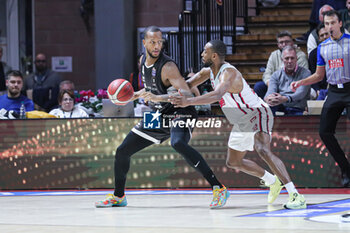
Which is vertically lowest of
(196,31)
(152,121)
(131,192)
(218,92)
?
(131,192)

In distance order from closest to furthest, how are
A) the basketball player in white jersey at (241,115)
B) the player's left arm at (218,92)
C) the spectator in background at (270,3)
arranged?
the player's left arm at (218,92), the basketball player in white jersey at (241,115), the spectator in background at (270,3)

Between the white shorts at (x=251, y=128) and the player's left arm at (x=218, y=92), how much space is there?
0.31 metres

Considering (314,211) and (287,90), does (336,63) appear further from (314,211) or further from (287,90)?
(314,211)

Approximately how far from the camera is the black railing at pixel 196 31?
1069 centimetres

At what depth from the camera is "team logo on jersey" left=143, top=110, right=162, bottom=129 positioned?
6.54m

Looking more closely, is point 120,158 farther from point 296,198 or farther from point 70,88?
point 70,88

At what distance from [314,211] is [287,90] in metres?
2.90

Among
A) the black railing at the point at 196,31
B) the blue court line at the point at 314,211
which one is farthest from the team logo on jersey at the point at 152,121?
the black railing at the point at 196,31

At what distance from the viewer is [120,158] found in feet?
21.8

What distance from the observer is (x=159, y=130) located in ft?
21.7

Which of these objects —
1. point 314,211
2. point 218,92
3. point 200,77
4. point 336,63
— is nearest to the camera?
point 314,211

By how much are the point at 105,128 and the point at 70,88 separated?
7.37 feet

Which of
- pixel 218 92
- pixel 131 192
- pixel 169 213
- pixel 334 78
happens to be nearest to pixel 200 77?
pixel 218 92

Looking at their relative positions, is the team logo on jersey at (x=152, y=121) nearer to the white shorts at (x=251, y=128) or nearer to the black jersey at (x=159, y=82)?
the black jersey at (x=159, y=82)
